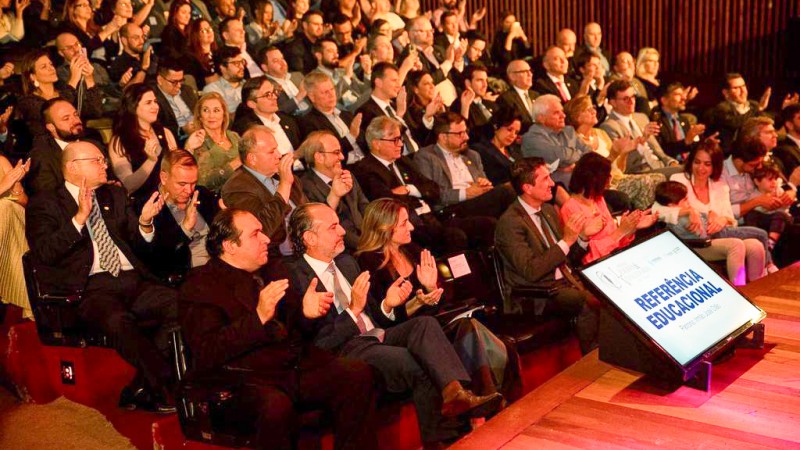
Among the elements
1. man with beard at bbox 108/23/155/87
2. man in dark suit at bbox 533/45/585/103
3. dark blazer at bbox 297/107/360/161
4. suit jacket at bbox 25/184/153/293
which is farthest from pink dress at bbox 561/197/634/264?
man in dark suit at bbox 533/45/585/103

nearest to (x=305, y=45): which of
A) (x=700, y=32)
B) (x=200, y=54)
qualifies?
(x=200, y=54)

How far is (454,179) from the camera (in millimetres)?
5707

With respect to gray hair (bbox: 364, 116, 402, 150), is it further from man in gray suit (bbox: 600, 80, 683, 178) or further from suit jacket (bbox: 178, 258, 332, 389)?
man in gray suit (bbox: 600, 80, 683, 178)

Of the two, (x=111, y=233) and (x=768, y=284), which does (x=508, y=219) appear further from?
(x=111, y=233)

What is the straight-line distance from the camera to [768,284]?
3.22 metres

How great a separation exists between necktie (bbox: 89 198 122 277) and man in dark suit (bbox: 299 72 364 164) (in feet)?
6.89

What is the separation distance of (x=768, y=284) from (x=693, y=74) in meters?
7.05

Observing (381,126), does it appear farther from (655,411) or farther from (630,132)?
(655,411)

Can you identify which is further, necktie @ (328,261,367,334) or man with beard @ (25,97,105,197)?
man with beard @ (25,97,105,197)

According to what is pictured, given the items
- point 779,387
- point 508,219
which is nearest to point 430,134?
point 508,219

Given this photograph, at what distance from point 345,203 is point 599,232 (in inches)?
50.1

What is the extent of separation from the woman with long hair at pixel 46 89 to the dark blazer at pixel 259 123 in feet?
2.86

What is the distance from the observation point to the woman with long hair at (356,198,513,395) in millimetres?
3451

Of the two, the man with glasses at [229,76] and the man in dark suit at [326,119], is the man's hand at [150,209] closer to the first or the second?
the man in dark suit at [326,119]
